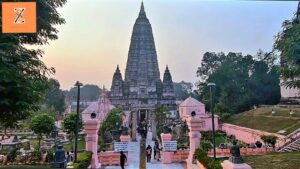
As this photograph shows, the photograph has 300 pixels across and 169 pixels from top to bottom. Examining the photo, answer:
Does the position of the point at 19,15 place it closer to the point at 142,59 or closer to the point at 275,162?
the point at 275,162

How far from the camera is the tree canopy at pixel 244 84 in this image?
40406mm

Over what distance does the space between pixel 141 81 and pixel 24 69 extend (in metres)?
39.0

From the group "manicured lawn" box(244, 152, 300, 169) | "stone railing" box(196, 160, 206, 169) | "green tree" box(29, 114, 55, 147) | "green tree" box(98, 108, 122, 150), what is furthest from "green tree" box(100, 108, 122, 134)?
"manicured lawn" box(244, 152, 300, 169)

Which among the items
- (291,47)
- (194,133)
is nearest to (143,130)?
(194,133)

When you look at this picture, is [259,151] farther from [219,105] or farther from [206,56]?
[206,56]

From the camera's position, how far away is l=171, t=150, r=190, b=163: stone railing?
1531cm

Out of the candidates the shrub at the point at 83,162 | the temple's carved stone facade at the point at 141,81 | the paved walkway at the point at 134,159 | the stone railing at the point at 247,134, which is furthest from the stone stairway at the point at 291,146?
the temple's carved stone facade at the point at 141,81

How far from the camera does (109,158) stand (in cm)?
1497

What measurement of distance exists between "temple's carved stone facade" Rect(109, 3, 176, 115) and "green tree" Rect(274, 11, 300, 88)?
34914 mm

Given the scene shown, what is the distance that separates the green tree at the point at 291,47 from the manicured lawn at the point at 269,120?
12.6 m

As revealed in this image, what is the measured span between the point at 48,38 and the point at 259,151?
1183 cm

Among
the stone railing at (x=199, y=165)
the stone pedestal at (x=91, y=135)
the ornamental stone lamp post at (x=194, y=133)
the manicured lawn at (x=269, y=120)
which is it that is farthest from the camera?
the manicured lawn at (x=269, y=120)

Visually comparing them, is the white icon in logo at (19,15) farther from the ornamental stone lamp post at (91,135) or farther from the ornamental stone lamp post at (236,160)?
the ornamental stone lamp post at (91,135)

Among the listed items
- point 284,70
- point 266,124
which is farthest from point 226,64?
point 284,70
